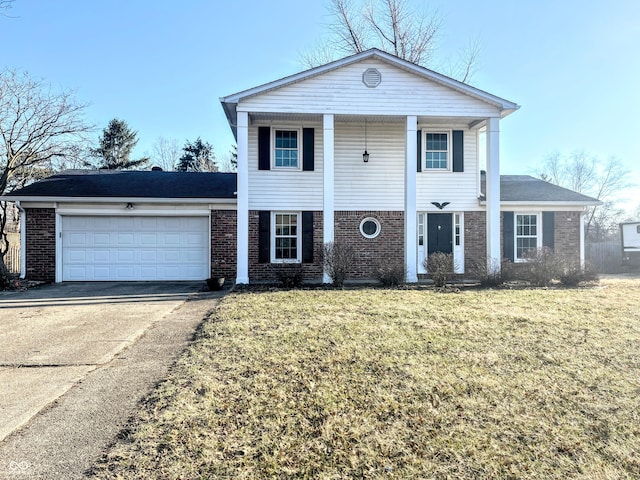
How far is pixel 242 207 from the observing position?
36.9 ft

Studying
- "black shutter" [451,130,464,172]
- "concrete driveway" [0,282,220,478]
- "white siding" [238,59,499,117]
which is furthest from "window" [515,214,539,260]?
"concrete driveway" [0,282,220,478]

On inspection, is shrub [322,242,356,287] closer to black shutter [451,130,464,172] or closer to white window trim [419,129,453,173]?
white window trim [419,129,453,173]

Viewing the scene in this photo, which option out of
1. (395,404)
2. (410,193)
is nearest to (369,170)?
(410,193)

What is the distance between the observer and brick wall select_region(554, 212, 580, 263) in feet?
43.7

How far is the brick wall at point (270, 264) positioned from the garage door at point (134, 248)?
154 cm

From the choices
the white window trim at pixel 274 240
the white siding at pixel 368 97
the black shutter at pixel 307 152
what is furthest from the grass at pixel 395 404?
the white siding at pixel 368 97

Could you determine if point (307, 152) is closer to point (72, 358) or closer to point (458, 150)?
point (458, 150)

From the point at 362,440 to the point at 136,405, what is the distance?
2.01m

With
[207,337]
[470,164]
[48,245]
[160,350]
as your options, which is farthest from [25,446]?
[470,164]

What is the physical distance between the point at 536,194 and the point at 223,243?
1091 centimetres

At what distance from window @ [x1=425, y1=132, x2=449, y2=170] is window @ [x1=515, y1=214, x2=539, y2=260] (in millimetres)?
3206

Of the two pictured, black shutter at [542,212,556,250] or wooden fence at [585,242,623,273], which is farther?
wooden fence at [585,242,623,273]

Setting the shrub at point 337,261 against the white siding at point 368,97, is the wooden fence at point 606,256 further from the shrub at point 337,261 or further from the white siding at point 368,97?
the shrub at point 337,261

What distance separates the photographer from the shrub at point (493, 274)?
10922 mm
